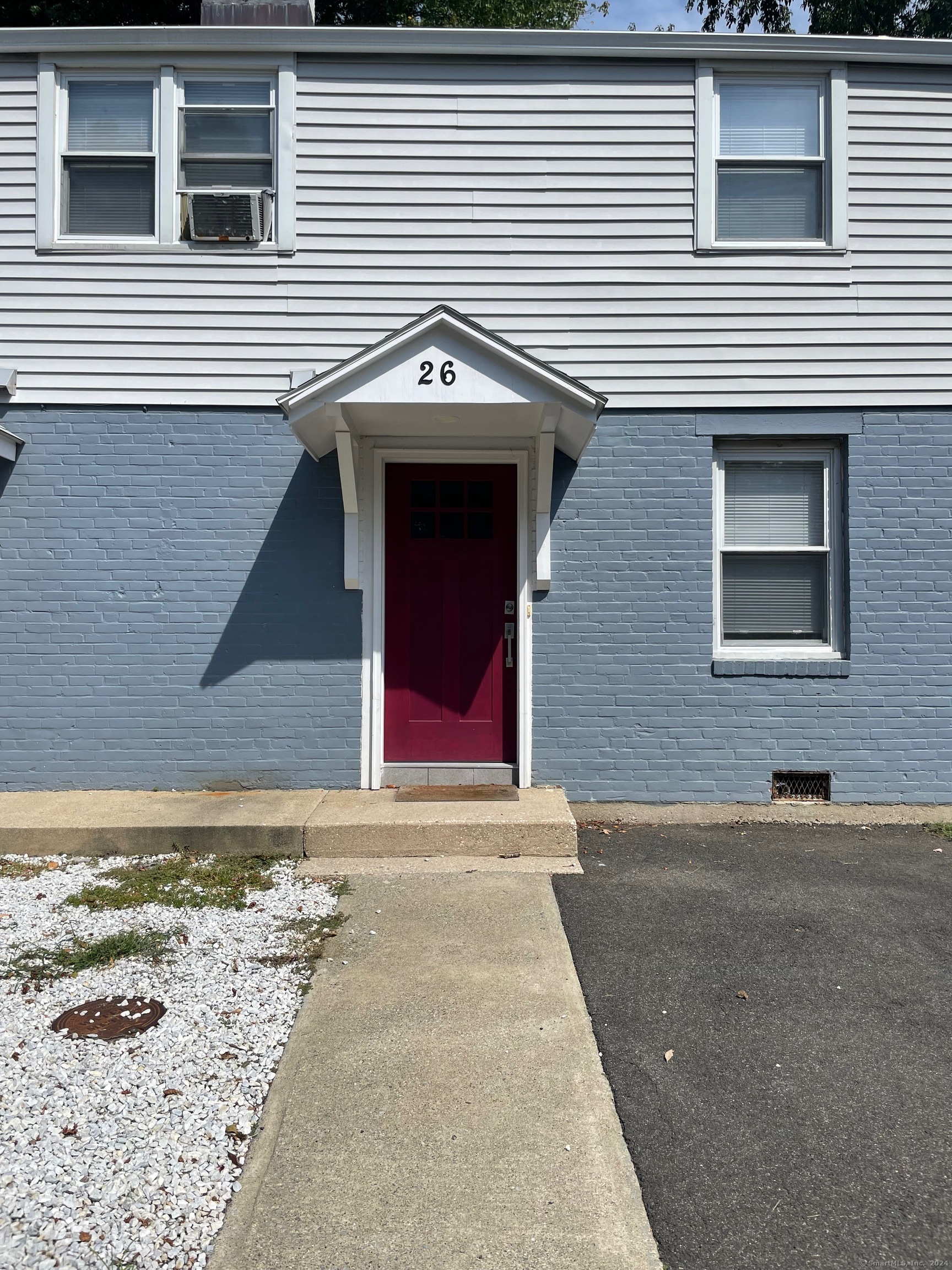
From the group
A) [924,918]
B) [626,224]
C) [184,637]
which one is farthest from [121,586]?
[924,918]

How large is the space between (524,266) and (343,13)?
419 inches

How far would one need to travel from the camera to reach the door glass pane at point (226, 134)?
6566 mm

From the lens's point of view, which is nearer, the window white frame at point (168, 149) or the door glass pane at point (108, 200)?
the window white frame at point (168, 149)

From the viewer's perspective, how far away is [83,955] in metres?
3.98

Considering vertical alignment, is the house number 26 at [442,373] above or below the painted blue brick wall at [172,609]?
above

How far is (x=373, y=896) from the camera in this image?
15.8 feet

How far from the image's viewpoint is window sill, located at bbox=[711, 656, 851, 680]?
6.46 meters

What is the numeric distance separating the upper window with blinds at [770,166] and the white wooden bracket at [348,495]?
3.31 metres

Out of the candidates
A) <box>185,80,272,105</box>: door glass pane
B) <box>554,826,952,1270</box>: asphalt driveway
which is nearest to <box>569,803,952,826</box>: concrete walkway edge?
<box>554,826,952,1270</box>: asphalt driveway

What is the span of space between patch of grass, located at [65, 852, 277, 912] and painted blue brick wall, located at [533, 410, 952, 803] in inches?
89.9

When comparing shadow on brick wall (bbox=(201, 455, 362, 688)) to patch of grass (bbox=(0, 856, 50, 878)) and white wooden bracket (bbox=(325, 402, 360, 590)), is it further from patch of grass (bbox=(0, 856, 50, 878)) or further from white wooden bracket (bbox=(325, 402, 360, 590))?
patch of grass (bbox=(0, 856, 50, 878))

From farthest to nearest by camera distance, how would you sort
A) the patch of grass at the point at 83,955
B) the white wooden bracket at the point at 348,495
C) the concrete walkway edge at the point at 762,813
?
the concrete walkway edge at the point at 762,813 < the white wooden bracket at the point at 348,495 < the patch of grass at the point at 83,955

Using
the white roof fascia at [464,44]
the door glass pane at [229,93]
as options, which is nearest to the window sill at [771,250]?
the white roof fascia at [464,44]

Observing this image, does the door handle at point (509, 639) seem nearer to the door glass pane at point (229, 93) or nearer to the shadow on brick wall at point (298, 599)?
the shadow on brick wall at point (298, 599)
